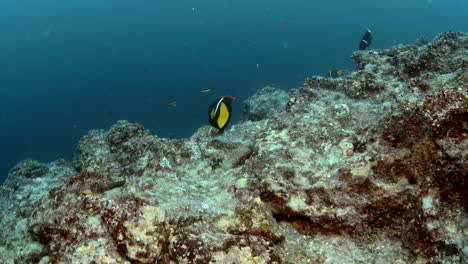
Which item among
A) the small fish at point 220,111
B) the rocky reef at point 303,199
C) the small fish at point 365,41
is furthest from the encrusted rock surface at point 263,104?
the rocky reef at point 303,199

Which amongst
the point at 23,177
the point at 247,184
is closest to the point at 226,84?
the point at 23,177

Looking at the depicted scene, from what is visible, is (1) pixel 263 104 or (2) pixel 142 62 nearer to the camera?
(1) pixel 263 104

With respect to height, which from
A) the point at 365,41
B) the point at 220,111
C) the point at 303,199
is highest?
the point at 365,41

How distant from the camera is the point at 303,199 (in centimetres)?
233

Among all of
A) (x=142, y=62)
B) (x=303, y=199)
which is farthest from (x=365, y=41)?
(x=142, y=62)

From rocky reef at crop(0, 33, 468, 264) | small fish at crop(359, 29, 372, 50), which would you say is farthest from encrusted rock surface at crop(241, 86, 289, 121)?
rocky reef at crop(0, 33, 468, 264)

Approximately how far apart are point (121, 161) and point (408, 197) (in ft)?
11.5

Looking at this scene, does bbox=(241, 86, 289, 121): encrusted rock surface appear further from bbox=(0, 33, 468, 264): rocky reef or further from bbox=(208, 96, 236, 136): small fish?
bbox=(0, 33, 468, 264): rocky reef

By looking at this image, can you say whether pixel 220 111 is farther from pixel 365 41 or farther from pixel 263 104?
pixel 365 41

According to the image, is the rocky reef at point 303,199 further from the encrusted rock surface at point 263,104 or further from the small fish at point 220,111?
the encrusted rock surface at point 263,104

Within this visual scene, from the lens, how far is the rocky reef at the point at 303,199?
185 cm

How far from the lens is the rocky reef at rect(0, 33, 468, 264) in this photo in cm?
185

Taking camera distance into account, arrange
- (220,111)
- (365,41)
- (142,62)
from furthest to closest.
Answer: (142,62), (365,41), (220,111)

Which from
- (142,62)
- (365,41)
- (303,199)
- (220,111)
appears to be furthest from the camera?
(142,62)
